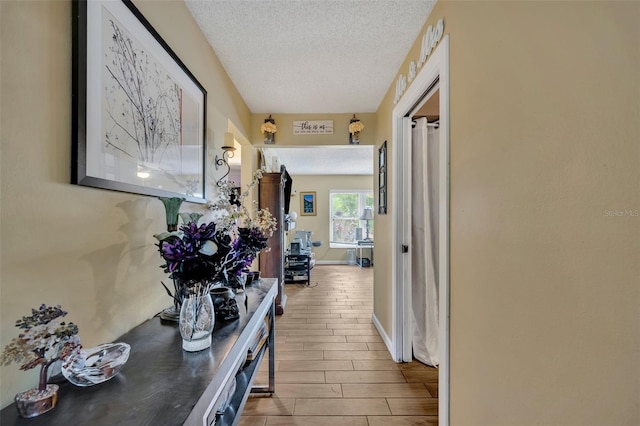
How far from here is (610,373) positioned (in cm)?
57

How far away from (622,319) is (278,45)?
6.96 feet

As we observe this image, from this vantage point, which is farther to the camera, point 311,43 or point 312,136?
point 312,136

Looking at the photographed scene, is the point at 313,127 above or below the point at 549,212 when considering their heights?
above

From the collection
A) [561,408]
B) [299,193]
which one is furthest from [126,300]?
[299,193]

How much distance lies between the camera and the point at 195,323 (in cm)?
90

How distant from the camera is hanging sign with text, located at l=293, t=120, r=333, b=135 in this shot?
3066 millimetres

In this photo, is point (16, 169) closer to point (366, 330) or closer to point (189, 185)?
point (189, 185)

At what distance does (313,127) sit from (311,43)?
4.20 ft

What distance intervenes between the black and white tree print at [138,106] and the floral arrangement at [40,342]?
557 mm

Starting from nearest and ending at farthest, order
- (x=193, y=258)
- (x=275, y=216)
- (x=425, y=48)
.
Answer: (x=193, y=258), (x=425, y=48), (x=275, y=216)

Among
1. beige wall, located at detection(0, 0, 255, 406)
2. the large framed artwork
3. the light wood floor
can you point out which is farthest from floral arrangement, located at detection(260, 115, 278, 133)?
the light wood floor

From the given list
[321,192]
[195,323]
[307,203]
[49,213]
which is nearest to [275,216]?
[195,323]

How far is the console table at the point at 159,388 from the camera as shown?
1.92 ft

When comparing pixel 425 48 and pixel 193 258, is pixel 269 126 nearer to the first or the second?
pixel 425 48
